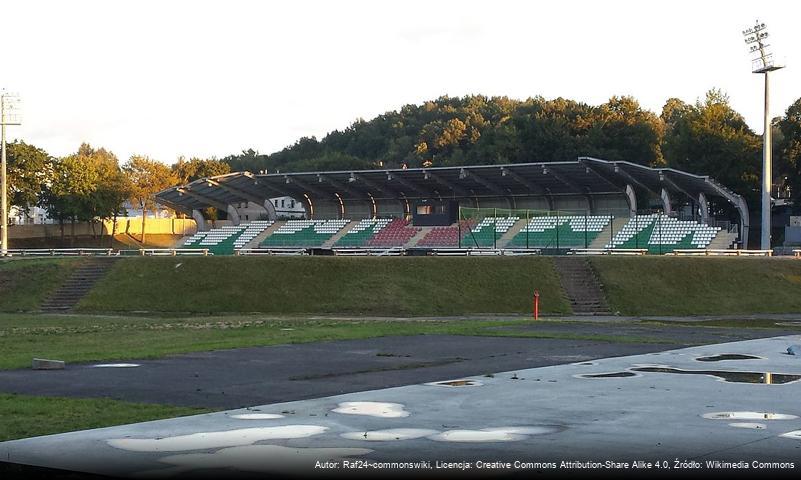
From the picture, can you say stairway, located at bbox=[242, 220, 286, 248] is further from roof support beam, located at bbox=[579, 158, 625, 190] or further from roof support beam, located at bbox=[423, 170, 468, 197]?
roof support beam, located at bbox=[579, 158, 625, 190]

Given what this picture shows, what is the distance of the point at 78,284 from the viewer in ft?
188

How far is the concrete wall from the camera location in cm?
10112

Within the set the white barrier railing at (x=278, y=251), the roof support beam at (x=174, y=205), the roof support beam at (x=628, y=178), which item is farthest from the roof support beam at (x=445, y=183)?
the roof support beam at (x=174, y=205)

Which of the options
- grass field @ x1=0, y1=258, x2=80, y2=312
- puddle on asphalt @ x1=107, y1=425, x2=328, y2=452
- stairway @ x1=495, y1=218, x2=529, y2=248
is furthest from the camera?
stairway @ x1=495, y1=218, x2=529, y2=248

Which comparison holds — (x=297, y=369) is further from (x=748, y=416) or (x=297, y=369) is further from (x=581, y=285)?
(x=581, y=285)

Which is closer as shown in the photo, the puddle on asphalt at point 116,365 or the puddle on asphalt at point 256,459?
the puddle on asphalt at point 256,459

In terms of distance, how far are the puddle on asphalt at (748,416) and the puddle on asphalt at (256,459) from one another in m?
6.19

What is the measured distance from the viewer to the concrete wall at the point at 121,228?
332ft

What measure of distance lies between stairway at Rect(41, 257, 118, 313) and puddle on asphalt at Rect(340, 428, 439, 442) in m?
42.6

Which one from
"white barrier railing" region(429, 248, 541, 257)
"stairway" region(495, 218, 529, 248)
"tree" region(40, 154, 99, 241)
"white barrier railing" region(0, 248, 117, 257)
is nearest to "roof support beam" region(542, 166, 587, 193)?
"stairway" region(495, 218, 529, 248)

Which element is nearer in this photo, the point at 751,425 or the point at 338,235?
the point at 751,425

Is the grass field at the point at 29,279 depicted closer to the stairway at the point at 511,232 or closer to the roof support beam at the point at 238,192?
the roof support beam at the point at 238,192

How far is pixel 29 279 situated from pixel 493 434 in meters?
50.7

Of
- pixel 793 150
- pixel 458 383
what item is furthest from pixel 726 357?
pixel 793 150
